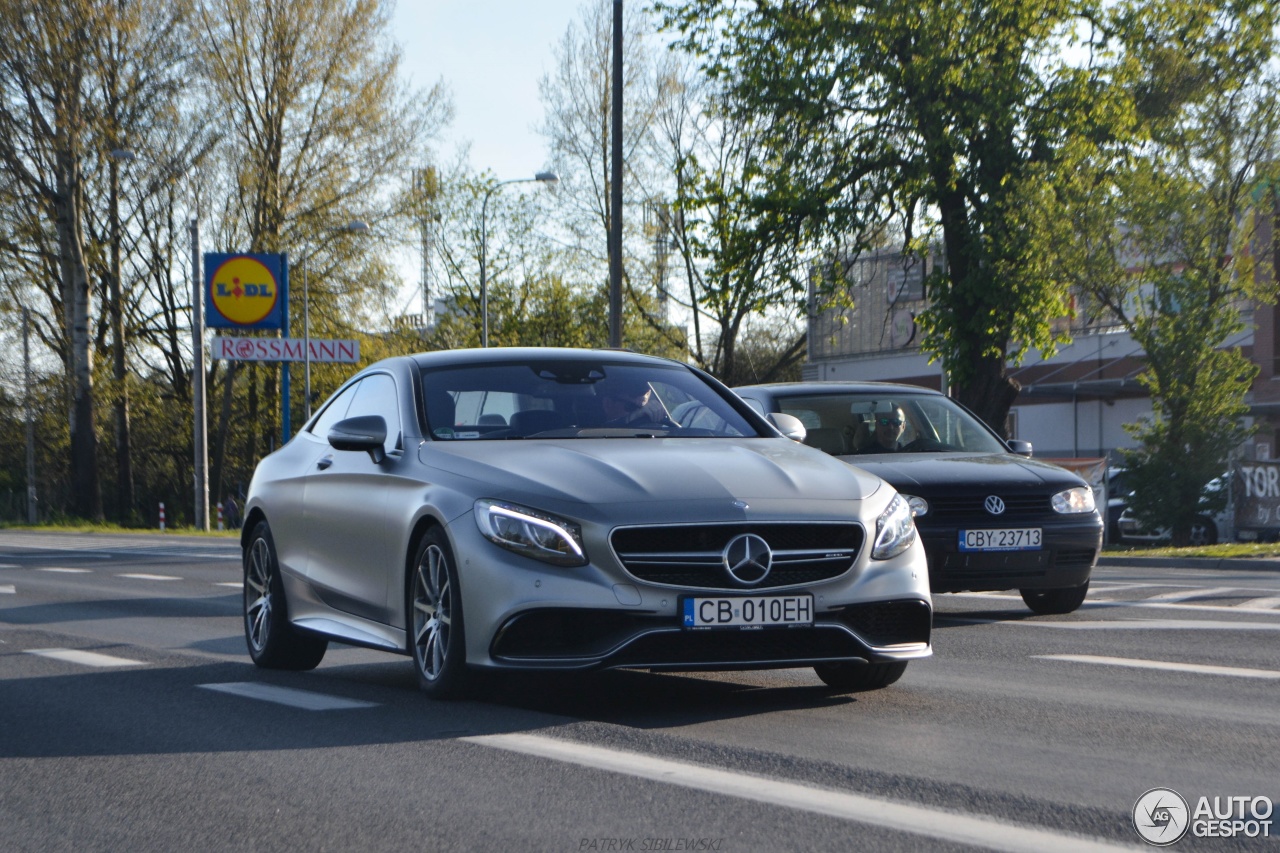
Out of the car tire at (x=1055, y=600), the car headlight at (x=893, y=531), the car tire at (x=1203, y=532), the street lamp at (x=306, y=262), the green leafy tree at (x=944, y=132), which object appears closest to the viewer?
the car headlight at (x=893, y=531)

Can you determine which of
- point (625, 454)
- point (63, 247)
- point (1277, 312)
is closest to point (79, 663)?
point (625, 454)

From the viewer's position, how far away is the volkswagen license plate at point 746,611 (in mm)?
6293

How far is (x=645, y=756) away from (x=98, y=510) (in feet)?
145

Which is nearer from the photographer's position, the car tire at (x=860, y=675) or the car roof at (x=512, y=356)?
the car tire at (x=860, y=675)

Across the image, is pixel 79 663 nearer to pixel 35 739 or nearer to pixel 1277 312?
pixel 35 739

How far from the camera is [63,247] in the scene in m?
43.9

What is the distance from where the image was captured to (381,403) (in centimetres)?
819

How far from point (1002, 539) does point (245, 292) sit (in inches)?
1335

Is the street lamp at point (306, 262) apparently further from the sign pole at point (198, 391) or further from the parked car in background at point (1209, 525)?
the parked car in background at point (1209, 525)

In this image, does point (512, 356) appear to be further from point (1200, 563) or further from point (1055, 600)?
point (1200, 563)

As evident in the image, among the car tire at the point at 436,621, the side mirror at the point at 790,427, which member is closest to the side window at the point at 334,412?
the car tire at the point at 436,621

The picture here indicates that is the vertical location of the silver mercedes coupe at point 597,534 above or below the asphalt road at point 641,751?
above

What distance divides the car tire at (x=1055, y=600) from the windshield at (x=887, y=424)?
41.8 inches

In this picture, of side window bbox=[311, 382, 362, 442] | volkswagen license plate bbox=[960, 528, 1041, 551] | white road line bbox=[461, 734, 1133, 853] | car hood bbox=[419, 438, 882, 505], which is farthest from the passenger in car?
white road line bbox=[461, 734, 1133, 853]
